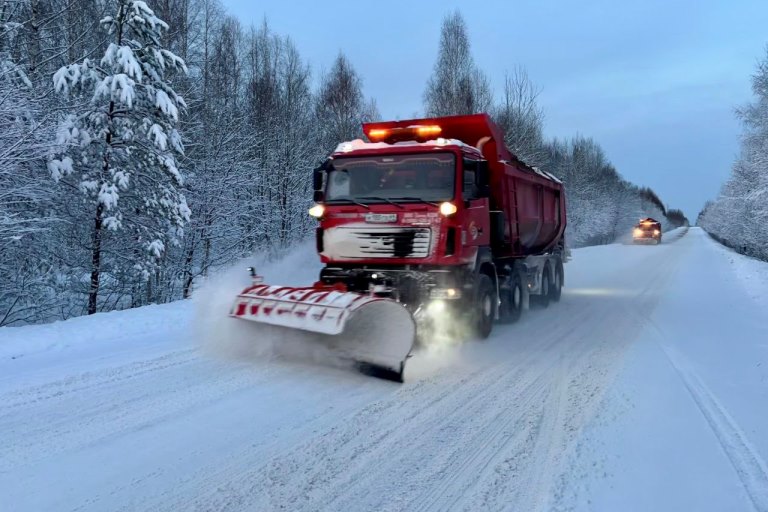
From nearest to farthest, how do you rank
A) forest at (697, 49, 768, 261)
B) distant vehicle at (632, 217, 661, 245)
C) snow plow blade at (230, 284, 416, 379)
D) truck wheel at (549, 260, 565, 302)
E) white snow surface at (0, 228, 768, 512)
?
1. white snow surface at (0, 228, 768, 512)
2. snow plow blade at (230, 284, 416, 379)
3. truck wheel at (549, 260, 565, 302)
4. forest at (697, 49, 768, 261)
5. distant vehicle at (632, 217, 661, 245)

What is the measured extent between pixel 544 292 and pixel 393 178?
6.21 meters

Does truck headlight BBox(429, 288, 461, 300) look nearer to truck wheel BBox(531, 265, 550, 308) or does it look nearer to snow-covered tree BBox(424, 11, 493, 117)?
truck wheel BBox(531, 265, 550, 308)

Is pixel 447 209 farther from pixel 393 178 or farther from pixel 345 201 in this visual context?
pixel 345 201

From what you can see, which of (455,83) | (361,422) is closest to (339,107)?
(455,83)

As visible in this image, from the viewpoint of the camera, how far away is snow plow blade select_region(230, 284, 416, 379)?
5492 mm

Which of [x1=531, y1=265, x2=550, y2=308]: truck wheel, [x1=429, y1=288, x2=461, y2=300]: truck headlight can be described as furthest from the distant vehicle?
[x1=429, y1=288, x2=461, y2=300]: truck headlight

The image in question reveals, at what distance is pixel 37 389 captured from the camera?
4.91 meters

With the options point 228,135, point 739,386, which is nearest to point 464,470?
point 739,386

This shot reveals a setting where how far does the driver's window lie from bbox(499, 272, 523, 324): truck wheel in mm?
2699

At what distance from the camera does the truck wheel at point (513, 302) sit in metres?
9.38

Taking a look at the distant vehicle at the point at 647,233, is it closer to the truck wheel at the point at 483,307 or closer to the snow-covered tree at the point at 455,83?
the snow-covered tree at the point at 455,83

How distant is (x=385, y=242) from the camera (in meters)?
7.04

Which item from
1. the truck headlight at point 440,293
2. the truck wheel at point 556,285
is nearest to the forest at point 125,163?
the truck headlight at point 440,293

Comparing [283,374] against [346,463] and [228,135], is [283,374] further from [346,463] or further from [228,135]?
[228,135]
